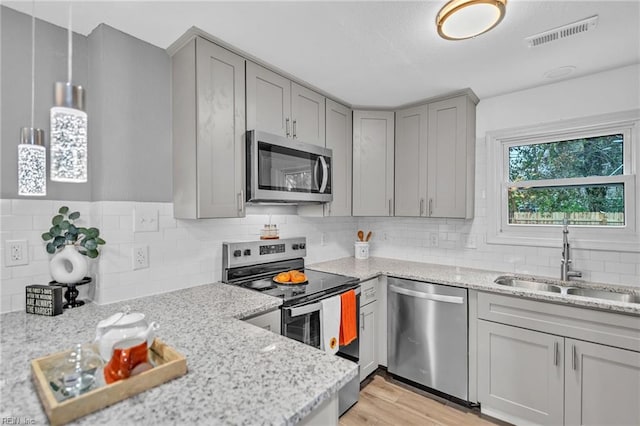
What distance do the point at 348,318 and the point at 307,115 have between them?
61.0 inches

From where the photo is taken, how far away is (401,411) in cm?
224

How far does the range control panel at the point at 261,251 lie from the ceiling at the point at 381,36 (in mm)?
1256

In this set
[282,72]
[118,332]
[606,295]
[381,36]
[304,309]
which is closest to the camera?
[118,332]

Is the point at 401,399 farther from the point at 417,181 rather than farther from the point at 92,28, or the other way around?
the point at 92,28

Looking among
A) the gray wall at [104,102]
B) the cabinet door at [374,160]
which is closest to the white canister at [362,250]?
the cabinet door at [374,160]

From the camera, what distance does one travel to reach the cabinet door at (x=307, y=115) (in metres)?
2.40

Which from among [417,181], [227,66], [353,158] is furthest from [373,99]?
[227,66]

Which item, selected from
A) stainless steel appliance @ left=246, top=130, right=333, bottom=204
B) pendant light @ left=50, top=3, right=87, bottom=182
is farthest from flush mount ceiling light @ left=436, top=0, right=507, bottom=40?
pendant light @ left=50, top=3, right=87, bottom=182

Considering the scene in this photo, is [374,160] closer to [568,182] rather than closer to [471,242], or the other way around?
[471,242]

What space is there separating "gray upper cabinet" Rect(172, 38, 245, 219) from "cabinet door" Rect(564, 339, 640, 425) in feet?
7.20

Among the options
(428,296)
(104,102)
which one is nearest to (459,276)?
(428,296)

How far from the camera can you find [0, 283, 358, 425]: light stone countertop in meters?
0.79

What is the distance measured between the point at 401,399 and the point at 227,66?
2581mm

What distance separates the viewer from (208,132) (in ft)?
6.09
